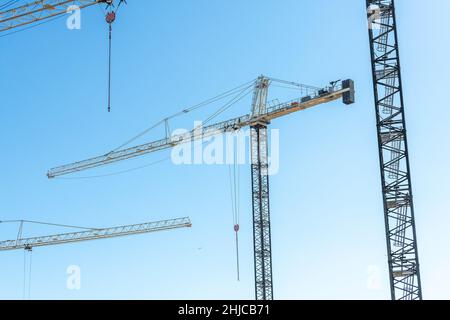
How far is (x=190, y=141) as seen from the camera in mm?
115375

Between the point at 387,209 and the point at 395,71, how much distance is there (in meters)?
11.3

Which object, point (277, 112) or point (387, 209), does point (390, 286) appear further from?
point (277, 112)

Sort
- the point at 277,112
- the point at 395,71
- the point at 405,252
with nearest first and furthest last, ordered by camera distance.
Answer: the point at 405,252 → the point at 395,71 → the point at 277,112
